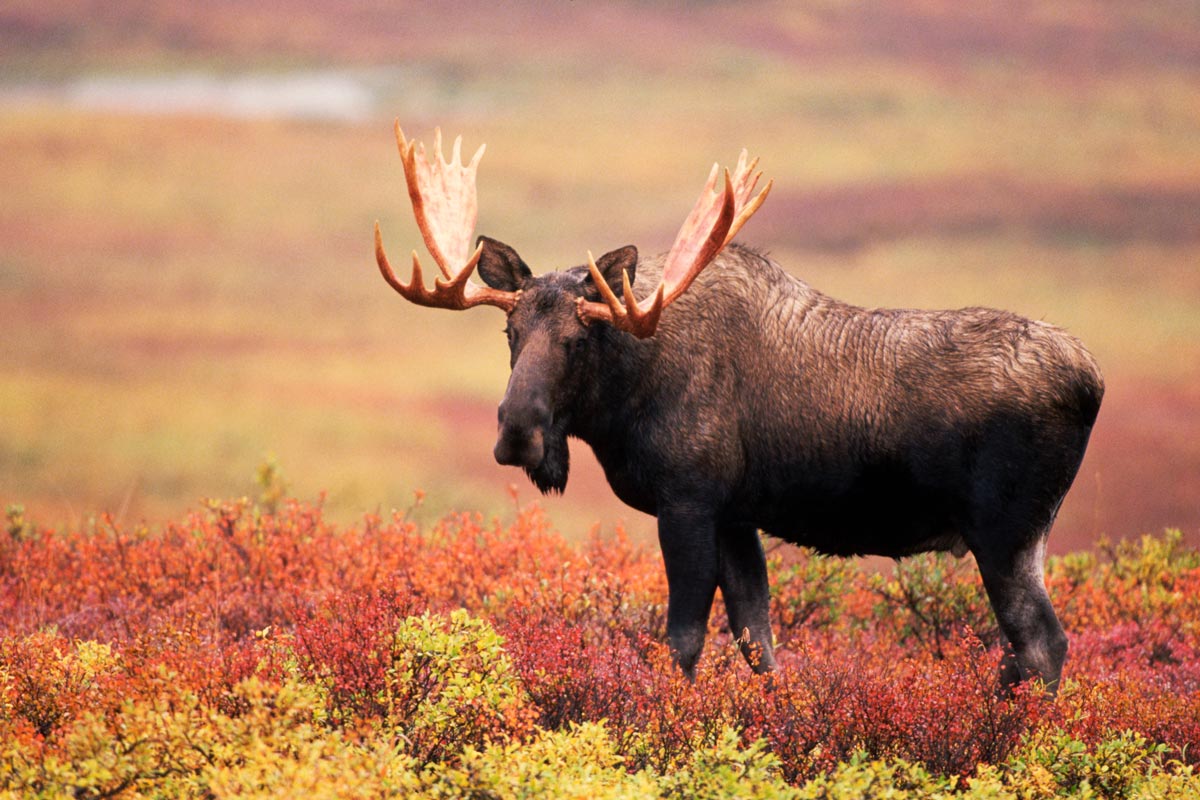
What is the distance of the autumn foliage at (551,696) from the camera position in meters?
6.09

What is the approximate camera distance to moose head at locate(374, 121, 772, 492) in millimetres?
7695

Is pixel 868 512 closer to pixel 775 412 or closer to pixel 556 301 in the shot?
pixel 775 412

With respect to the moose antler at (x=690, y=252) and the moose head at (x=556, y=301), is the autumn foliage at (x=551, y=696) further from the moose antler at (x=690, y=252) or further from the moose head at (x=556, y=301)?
the moose antler at (x=690, y=252)

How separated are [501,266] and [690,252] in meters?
1.03

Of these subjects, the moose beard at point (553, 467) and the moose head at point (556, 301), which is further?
the moose beard at point (553, 467)

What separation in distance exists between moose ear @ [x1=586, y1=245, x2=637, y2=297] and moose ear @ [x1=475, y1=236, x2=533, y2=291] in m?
0.39

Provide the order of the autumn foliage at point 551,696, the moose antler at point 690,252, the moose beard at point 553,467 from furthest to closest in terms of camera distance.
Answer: the moose beard at point 553,467 → the moose antler at point 690,252 → the autumn foliage at point 551,696

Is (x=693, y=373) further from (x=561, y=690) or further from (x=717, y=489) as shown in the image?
(x=561, y=690)

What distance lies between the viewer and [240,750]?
589cm

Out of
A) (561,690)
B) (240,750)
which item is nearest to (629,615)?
(561,690)

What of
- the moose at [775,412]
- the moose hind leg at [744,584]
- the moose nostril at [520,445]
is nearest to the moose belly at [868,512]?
the moose at [775,412]

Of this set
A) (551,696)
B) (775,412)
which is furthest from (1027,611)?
(551,696)

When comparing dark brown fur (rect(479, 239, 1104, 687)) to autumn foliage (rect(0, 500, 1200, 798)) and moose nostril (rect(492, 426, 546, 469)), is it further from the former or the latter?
autumn foliage (rect(0, 500, 1200, 798))

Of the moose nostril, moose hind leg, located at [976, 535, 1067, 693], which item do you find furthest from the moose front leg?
moose hind leg, located at [976, 535, 1067, 693]
